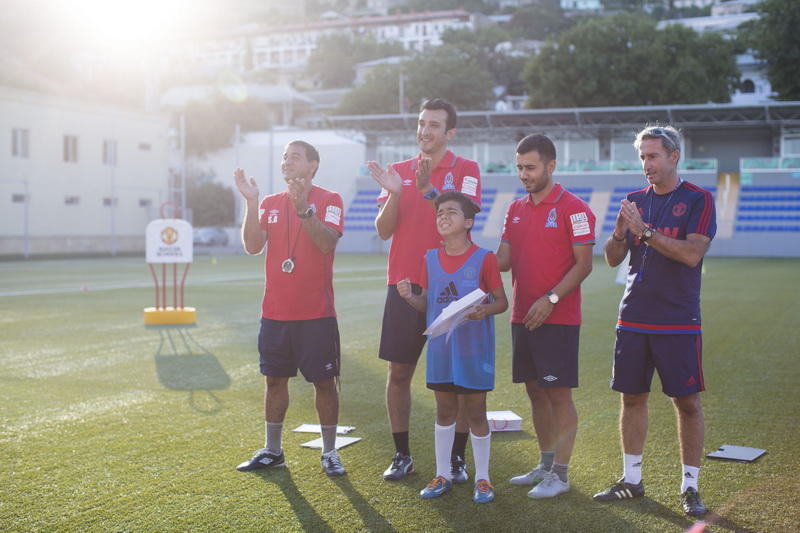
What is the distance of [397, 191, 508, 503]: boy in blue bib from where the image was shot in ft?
14.8

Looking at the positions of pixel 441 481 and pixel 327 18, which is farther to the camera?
pixel 327 18

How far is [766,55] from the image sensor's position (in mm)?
56469

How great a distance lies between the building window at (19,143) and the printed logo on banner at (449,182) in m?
39.0

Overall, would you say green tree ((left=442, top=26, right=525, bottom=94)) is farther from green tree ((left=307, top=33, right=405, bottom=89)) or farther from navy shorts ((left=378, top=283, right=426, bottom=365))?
navy shorts ((left=378, top=283, right=426, bottom=365))

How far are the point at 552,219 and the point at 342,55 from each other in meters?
119

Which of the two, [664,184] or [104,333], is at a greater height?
[664,184]

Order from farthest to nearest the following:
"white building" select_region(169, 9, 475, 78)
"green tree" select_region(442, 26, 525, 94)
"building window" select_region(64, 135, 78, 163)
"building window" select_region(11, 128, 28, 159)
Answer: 1. "white building" select_region(169, 9, 475, 78)
2. "green tree" select_region(442, 26, 525, 94)
3. "building window" select_region(64, 135, 78, 163)
4. "building window" select_region(11, 128, 28, 159)

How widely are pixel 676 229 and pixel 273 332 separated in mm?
2433

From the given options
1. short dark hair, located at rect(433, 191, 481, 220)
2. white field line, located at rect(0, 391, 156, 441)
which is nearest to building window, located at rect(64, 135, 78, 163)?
white field line, located at rect(0, 391, 156, 441)

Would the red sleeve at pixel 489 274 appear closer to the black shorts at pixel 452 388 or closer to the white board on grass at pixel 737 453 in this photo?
the black shorts at pixel 452 388

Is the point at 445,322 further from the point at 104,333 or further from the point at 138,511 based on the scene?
the point at 104,333

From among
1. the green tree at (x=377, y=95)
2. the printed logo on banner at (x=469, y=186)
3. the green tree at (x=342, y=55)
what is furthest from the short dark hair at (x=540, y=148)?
the green tree at (x=342, y=55)

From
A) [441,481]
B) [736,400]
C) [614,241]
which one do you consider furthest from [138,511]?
[736,400]

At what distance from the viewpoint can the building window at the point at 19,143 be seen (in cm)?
3912
